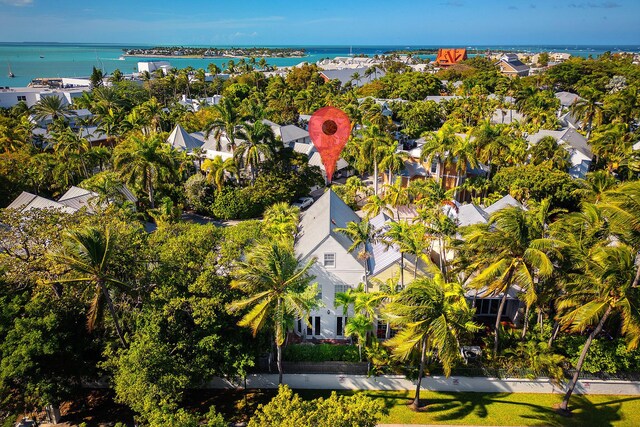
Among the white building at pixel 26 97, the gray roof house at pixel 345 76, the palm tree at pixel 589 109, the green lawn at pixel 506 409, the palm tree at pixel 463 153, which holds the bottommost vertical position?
the green lawn at pixel 506 409

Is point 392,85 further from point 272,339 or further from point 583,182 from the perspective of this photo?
point 272,339

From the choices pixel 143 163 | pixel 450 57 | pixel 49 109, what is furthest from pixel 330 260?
pixel 450 57

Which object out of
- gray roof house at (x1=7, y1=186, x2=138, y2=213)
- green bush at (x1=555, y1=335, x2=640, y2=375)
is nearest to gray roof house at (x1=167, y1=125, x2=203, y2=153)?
gray roof house at (x1=7, y1=186, x2=138, y2=213)

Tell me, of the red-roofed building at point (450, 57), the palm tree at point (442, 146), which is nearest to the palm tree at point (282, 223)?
the palm tree at point (442, 146)

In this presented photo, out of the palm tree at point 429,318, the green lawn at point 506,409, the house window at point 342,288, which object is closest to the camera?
the palm tree at point 429,318

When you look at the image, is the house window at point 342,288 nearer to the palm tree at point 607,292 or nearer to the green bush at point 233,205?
the palm tree at point 607,292

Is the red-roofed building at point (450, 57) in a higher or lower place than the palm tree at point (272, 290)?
higher

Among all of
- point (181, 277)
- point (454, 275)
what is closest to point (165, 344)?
point (181, 277)
